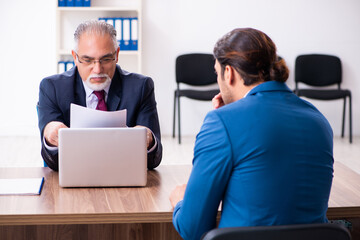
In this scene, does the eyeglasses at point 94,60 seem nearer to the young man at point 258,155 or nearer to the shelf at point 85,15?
the young man at point 258,155

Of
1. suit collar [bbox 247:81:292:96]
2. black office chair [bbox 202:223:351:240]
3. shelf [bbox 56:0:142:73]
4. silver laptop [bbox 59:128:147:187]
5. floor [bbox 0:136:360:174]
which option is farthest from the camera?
shelf [bbox 56:0:142:73]

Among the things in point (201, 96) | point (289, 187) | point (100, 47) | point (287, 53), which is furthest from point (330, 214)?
point (287, 53)

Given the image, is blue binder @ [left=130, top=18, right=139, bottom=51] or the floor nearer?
the floor

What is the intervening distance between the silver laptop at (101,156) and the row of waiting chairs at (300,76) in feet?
11.3

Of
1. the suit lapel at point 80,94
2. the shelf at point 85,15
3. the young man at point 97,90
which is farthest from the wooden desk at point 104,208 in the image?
the shelf at point 85,15

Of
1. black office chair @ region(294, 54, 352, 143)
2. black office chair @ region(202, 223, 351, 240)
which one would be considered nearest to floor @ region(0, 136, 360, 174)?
black office chair @ region(294, 54, 352, 143)

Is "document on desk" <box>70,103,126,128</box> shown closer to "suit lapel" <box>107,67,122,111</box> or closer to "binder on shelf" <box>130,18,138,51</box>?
"suit lapel" <box>107,67,122,111</box>

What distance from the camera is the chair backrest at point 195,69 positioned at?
5.44 metres

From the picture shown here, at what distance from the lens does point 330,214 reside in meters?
1.57

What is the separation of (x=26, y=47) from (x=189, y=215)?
4626 mm

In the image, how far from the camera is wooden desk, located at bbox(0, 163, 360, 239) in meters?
1.49

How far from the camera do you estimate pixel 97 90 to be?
2.19 metres

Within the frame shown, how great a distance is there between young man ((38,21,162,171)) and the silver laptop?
0.97ft

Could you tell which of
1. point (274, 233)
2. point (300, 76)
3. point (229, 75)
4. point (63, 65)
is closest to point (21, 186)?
point (229, 75)
